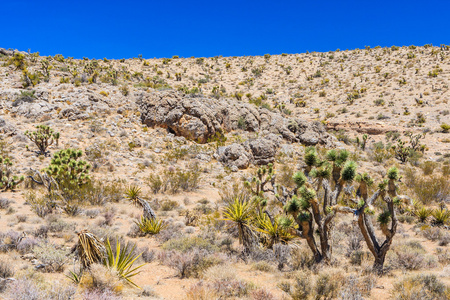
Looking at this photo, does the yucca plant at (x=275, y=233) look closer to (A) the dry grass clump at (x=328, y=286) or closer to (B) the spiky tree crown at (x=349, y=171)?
(A) the dry grass clump at (x=328, y=286)

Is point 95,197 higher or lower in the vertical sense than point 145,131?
lower

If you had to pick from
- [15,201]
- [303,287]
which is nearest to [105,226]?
[15,201]

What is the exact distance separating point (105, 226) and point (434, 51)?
165ft

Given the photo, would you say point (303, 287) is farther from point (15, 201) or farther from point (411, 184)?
point (411, 184)

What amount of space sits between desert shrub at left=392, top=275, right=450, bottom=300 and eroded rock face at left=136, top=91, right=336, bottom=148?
1541cm

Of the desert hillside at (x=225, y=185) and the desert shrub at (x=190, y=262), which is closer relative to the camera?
the desert hillside at (x=225, y=185)

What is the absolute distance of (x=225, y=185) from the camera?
14.8 m

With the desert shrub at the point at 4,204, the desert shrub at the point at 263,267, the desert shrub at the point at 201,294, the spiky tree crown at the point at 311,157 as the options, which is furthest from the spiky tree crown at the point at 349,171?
the desert shrub at the point at 4,204

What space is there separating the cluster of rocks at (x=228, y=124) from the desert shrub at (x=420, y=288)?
39.6ft

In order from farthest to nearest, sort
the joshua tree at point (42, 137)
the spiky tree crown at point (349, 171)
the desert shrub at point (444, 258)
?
the joshua tree at point (42, 137)
the desert shrub at point (444, 258)
the spiky tree crown at point (349, 171)

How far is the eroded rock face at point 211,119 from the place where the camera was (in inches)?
752

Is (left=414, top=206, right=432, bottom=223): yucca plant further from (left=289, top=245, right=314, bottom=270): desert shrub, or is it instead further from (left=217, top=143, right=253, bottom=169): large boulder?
(left=217, top=143, right=253, bottom=169): large boulder

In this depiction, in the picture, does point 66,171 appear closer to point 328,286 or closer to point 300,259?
point 300,259

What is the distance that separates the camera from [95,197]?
36.6 feet
